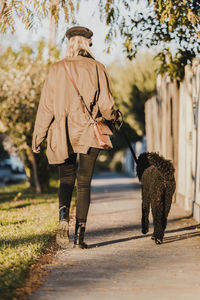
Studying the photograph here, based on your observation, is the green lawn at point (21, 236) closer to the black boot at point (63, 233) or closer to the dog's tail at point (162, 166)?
the black boot at point (63, 233)

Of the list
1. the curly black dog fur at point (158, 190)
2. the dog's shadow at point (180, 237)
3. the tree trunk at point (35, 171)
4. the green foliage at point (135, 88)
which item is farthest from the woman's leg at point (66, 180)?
the green foliage at point (135, 88)

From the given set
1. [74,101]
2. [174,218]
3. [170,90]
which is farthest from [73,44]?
[170,90]

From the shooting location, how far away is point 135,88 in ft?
95.9

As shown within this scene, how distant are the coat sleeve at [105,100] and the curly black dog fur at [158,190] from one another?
85cm

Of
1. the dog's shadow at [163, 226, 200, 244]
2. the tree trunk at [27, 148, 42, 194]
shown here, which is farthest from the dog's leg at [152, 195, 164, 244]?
the tree trunk at [27, 148, 42, 194]

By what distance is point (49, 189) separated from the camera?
1360 cm

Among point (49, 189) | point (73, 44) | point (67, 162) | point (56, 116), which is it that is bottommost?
point (49, 189)

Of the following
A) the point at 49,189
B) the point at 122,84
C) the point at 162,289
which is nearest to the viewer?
the point at 162,289

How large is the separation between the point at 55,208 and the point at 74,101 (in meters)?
4.23

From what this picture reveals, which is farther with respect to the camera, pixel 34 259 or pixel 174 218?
pixel 174 218

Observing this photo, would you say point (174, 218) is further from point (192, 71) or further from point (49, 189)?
point (49, 189)

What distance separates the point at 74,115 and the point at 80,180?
0.62 m

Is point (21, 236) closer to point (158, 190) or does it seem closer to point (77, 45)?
point (158, 190)


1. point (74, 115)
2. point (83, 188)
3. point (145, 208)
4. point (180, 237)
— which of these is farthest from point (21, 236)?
point (180, 237)
